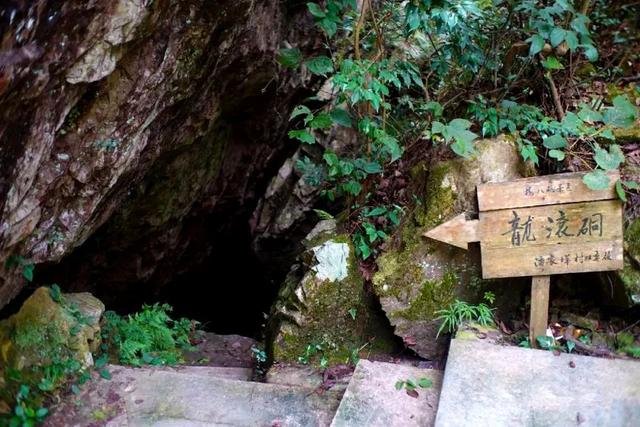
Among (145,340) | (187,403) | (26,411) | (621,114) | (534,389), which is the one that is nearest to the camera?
(26,411)

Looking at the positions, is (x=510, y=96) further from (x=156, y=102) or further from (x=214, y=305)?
(x=214, y=305)

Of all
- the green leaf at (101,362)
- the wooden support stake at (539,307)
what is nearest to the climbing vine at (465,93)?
the wooden support stake at (539,307)

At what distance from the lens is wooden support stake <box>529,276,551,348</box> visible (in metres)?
4.04

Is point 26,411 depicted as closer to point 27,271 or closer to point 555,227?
point 27,271

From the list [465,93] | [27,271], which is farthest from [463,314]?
[27,271]

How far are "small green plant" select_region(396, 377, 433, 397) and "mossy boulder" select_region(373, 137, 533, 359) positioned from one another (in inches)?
27.2

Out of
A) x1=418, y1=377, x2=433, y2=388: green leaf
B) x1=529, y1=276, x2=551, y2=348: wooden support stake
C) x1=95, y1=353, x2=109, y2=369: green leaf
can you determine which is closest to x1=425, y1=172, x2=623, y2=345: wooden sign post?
x1=529, y1=276, x2=551, y2=348: wooden support stake

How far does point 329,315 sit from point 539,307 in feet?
5.52

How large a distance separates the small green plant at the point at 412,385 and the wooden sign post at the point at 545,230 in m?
0.97

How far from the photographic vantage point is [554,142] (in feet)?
13.9

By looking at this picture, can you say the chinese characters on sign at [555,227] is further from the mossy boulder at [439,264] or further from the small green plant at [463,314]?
the small green plant at [463,314]

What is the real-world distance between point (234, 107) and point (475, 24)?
3304 mm

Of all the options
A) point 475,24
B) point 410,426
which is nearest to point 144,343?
point 410,426

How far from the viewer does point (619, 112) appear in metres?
4.16
